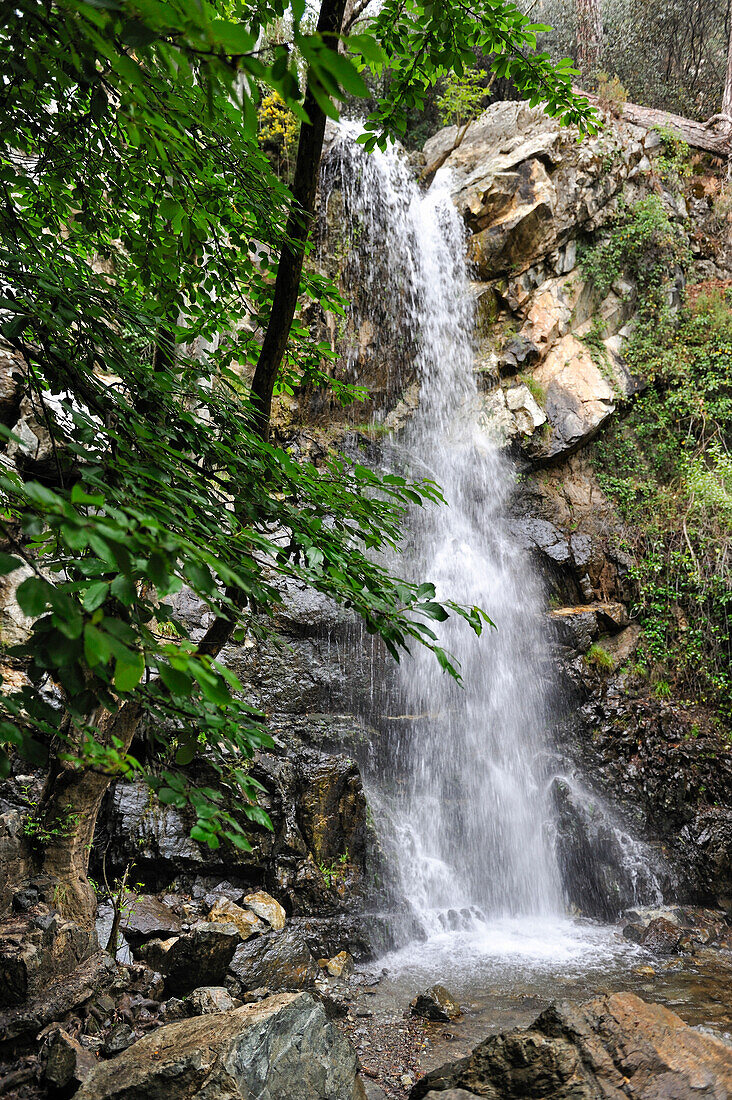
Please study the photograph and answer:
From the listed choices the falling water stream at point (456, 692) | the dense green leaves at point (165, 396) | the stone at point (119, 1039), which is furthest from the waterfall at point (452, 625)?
the stone at point (119, 1039)

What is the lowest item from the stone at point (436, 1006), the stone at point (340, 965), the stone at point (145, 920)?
the stone at point (436, 1006)

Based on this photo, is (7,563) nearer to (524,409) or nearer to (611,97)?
(524,409)

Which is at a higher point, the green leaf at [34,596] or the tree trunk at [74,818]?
the green leaf at [34,596]

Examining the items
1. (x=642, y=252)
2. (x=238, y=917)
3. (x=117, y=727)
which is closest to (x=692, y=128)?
(x=642, y=252)

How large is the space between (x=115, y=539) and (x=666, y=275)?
13.6 meters

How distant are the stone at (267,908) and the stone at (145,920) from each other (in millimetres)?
646

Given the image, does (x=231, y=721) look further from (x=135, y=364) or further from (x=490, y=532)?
(x=490, y=532)

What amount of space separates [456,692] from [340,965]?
4.21 metres

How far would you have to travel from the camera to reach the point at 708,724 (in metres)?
8.52

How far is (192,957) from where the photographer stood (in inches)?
164

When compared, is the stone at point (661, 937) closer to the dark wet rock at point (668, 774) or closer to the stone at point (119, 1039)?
the dark wet rock at point (668, 774)

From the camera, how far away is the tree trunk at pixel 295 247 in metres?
2.08

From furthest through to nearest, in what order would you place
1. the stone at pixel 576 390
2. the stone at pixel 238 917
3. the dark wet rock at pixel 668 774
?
1. the stone at pixel 576 390
2. the dark wet rock at pixel 668 774
3. the stone at pixel 238 917

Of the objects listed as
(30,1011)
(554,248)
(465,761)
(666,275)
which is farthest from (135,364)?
(666,275)
